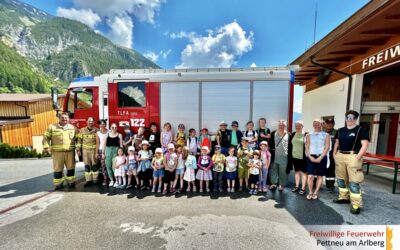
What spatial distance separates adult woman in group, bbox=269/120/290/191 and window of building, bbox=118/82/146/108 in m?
3.68

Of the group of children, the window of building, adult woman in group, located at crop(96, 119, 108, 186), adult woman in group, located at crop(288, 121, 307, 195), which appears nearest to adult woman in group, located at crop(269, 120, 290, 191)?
adult woman in group, located at crop(288, 121, 307, 195)

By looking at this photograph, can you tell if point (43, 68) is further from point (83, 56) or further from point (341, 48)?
point (341, 48)

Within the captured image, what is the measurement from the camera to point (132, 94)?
4.92 metres

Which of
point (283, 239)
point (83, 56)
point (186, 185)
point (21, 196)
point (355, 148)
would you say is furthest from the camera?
point (83, 56)

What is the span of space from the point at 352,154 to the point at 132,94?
17.7 ft

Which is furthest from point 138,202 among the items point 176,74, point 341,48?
point 341,48

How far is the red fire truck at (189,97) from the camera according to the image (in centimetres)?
457

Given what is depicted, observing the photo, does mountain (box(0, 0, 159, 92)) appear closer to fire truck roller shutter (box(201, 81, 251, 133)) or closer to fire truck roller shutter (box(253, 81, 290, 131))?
fire truck roller shutter (box(201, 81, 251, 133))

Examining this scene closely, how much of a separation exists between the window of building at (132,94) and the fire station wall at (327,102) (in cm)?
791

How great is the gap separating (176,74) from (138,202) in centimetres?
339

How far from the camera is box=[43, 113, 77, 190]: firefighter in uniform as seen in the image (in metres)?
4.33

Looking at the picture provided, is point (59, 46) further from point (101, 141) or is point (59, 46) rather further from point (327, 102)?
point (327, 102)

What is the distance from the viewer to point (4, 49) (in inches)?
2539

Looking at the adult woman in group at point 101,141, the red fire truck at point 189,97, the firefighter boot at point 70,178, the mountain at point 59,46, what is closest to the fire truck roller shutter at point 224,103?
the red fire truck at point 189,97
